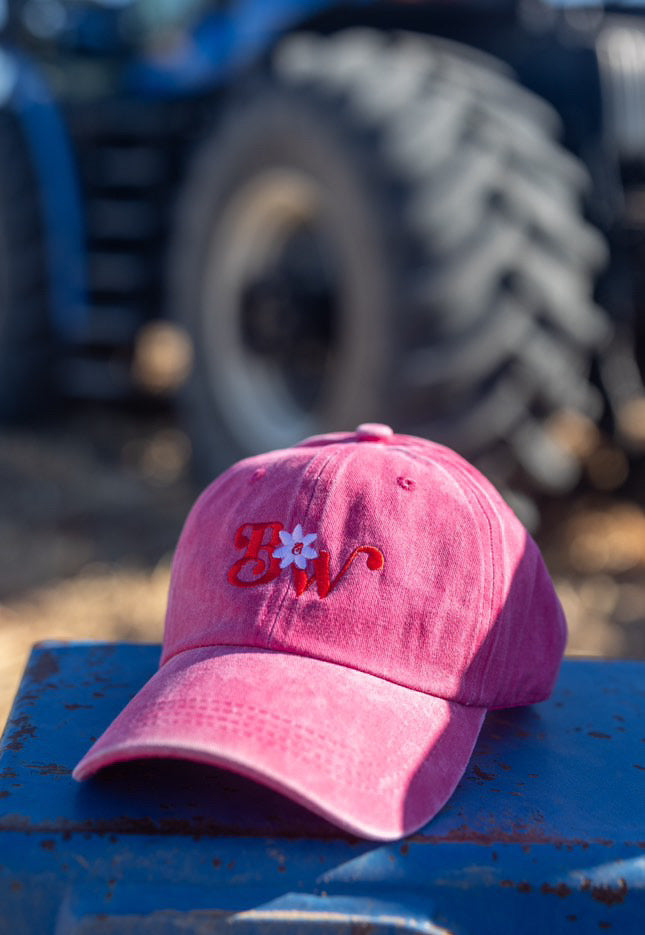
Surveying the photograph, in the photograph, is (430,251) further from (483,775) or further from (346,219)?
(483,775)

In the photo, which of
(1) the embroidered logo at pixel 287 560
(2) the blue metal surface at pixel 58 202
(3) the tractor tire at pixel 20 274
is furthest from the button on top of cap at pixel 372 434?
(3) the tractor tire at pixel 20 274

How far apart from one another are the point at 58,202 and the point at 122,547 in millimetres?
1023

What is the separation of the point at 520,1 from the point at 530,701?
5.69 ft

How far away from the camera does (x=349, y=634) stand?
85cm

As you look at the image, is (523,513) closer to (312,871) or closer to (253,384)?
(253,384)

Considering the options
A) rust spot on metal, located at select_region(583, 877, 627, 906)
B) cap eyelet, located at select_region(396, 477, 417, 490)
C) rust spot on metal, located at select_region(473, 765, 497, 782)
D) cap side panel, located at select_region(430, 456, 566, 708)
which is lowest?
rust spot on metal, located at select_region(473, 765, 497, 782)

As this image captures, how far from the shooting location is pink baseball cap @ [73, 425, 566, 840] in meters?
0.75

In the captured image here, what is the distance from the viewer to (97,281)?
2842mm

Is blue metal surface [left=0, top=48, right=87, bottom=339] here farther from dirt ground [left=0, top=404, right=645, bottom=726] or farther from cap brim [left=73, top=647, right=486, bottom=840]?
cap brim [left=73, top=647, right=486, bottom=840]

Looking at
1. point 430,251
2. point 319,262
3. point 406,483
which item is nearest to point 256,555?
point 406,483

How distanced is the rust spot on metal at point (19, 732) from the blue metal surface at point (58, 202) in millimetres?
2021

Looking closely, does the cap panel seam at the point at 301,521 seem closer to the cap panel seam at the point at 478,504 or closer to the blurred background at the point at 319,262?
the cap panel seam at the point at 478,504

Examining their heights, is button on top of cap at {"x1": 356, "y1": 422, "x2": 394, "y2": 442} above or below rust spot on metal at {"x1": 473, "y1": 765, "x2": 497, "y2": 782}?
above

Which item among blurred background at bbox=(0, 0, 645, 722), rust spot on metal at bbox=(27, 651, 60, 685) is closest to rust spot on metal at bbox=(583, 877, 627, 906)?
rust spot on metal at bbox=(27, 651, 60, 685)
